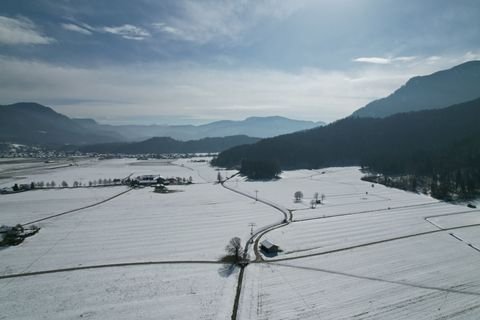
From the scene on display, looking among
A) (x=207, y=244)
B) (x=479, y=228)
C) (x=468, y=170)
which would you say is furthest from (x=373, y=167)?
(x=207, y=244)

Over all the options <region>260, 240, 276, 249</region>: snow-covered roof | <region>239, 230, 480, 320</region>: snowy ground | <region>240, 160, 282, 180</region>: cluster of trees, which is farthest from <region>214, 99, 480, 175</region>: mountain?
<region>260, 240, 276, 249</region>: snow-covered roof

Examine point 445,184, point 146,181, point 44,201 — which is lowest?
point 44,201

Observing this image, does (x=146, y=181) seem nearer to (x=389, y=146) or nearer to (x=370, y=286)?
(x=370, y=286)

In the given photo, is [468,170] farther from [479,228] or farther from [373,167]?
[479,228]

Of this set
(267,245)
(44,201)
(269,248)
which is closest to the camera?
(269,248)

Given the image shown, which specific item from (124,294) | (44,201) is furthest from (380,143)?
(124,294)

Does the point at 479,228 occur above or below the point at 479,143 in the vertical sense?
below

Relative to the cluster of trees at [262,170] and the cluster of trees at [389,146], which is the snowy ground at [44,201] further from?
the cluster of trees at [389,146]
